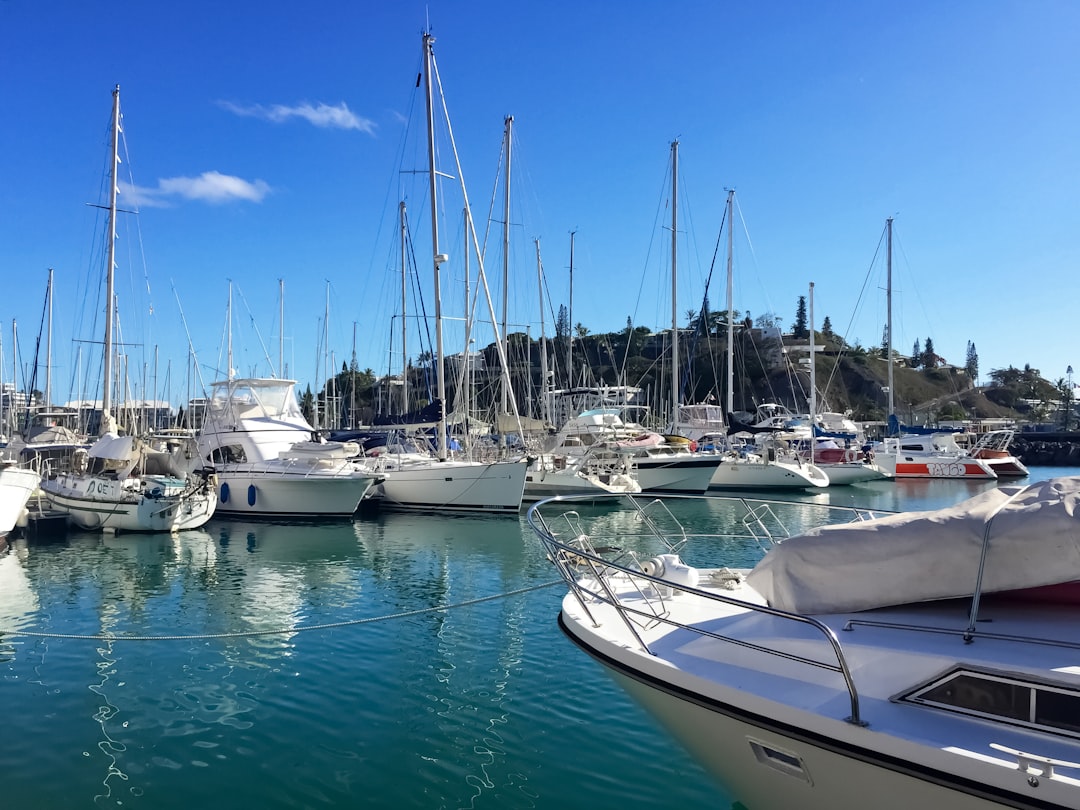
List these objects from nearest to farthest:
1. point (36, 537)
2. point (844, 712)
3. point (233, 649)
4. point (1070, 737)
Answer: point (1070, 737) → point (844, 712) → point (233, 649) → point (36, 537)

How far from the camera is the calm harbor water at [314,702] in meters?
6.43

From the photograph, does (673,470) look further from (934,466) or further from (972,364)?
(972,364)

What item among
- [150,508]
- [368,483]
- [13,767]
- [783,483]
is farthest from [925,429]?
[13,767]

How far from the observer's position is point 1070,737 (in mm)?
3549

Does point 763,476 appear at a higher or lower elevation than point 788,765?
lower

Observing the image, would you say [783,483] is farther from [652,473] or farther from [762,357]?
[762,357]

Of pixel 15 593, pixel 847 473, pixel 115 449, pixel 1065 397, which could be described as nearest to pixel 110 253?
pixel 115 449

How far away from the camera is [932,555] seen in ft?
14.6

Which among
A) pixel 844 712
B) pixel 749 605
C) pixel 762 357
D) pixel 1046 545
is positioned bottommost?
pixel 844 712

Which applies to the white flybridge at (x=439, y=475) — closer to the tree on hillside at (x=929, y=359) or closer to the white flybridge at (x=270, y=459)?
the white flybridge at (x=270, y=459)

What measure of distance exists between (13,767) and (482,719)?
4.34m

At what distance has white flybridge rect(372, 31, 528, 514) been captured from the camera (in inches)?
1005

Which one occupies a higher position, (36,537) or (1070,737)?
(1070,737)

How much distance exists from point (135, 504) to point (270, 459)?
571 cm
